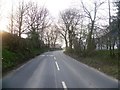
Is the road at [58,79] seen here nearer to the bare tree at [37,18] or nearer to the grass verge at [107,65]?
the grass verge at [107,65]

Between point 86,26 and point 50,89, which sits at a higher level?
point 86,26

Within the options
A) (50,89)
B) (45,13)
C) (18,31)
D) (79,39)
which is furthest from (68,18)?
(50,89)

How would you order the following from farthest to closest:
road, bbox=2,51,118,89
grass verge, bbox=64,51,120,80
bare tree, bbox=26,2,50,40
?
bare tree, bbox=26,2,50,40 < grass verge, bbox=64,51,120,80 < road, bbox=2,51,118,89

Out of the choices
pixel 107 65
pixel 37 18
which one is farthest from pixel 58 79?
pixel 37 18

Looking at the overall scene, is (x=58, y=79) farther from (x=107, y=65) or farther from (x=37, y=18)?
(x=37, y=18)

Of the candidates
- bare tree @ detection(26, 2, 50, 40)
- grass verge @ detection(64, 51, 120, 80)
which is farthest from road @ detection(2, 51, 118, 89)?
bare tree @ detection(26, 2, 50, 40)

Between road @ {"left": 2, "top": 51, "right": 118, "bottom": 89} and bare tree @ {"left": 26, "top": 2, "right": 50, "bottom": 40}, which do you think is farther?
bare tree @ {"left": 26, "top": 2, "right": 50, "bottom": 40}

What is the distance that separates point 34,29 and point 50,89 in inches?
2428

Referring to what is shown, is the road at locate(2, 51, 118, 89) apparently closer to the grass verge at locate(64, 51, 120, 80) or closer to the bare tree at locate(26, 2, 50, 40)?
the grass verge at locate(64, 51, 120, 80)

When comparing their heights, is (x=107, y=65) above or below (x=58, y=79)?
above

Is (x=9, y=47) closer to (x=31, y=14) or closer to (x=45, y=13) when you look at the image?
(x=31, y=14)

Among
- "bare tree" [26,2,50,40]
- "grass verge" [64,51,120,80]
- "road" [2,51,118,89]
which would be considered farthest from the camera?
Answer: "bare tree" [26,2,50,40]

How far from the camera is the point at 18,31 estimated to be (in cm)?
4712

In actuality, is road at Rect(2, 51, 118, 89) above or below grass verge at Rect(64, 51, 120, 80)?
below
